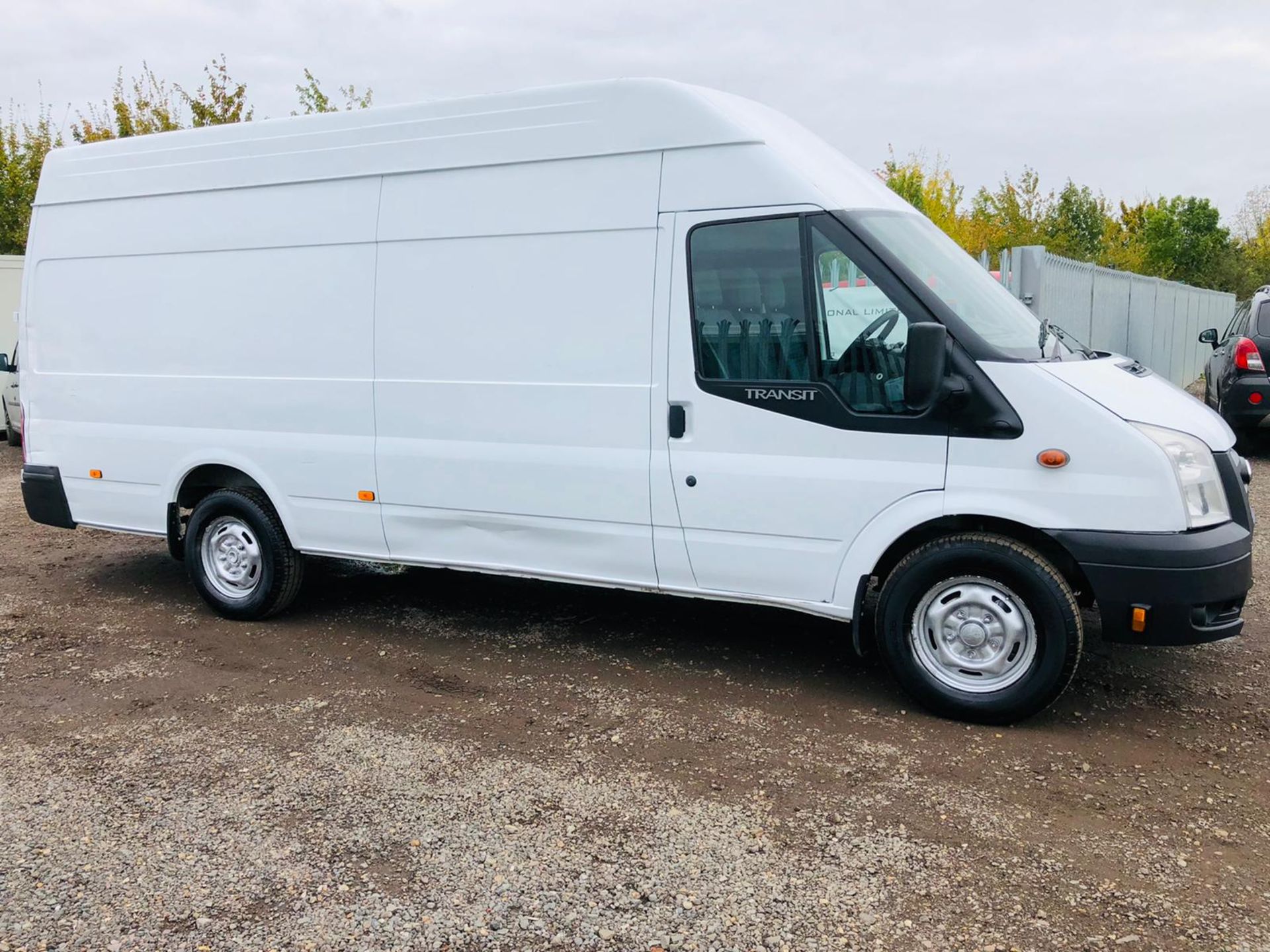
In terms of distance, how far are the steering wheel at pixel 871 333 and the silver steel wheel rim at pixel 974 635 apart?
101cm

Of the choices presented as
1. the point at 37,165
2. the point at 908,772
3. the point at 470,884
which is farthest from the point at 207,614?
the point at 37,165

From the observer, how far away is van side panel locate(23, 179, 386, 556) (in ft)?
19.1

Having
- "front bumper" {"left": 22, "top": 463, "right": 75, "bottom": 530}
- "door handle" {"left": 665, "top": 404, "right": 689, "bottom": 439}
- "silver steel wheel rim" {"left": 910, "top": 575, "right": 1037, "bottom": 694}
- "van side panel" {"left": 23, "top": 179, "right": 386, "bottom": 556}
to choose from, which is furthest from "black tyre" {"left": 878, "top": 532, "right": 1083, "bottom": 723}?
"front bumper" {"left": 22, "top": 463, "right": 75, "bottom": 530}

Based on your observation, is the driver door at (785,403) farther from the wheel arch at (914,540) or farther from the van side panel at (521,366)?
the van side panel at (521,366)

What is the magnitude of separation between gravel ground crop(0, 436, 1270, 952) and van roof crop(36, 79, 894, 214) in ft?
8.13

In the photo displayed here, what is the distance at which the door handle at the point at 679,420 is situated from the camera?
4.98 metres

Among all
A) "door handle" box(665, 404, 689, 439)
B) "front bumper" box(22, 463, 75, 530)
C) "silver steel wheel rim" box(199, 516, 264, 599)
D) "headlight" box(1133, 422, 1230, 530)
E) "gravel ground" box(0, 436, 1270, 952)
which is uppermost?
"door handle" box(665, 404, 689, 439)

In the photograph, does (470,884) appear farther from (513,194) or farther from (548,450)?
(513,194)

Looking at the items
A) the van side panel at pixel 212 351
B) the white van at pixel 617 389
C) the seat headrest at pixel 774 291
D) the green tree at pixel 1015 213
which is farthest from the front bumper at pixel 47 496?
the green tree at pixel 1015 213

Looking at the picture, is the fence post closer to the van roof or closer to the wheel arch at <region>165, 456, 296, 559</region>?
the van roof

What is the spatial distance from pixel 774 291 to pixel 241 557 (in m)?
3.56

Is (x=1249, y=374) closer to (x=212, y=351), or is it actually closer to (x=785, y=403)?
(x=785, y=403)

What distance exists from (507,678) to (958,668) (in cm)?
212

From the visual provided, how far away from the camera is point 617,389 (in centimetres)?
510
